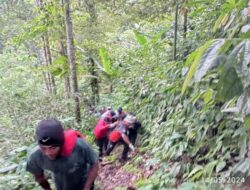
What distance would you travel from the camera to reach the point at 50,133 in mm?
2830

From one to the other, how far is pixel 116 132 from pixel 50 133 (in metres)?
4.81

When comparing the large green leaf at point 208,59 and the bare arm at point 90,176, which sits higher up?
the large green leaf at point 208,59

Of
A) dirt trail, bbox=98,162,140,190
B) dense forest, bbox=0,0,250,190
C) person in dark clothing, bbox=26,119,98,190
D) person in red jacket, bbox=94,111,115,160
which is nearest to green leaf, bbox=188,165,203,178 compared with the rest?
dense forest, bbox=0,0,250,190

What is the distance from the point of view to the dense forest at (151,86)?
283 cm

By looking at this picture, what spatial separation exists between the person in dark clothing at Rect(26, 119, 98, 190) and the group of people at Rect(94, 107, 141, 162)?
4078mm

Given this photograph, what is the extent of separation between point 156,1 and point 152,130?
337 cm

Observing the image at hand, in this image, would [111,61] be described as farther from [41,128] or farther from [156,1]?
[41,128]

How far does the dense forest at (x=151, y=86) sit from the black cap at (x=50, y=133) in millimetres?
999

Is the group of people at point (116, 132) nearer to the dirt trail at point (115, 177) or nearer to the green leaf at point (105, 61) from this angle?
the dirt trail at point (115, 177)

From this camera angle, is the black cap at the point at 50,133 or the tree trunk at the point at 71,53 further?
the tree trunk at the point at 71,53

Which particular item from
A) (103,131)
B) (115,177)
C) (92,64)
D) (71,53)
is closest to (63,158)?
(115,177)

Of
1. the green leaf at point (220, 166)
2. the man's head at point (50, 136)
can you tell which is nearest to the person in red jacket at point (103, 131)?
the green leaf at point (220, 166)

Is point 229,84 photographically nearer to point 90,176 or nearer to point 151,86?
point 90,176

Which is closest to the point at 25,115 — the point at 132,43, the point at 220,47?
the point at 132,43
